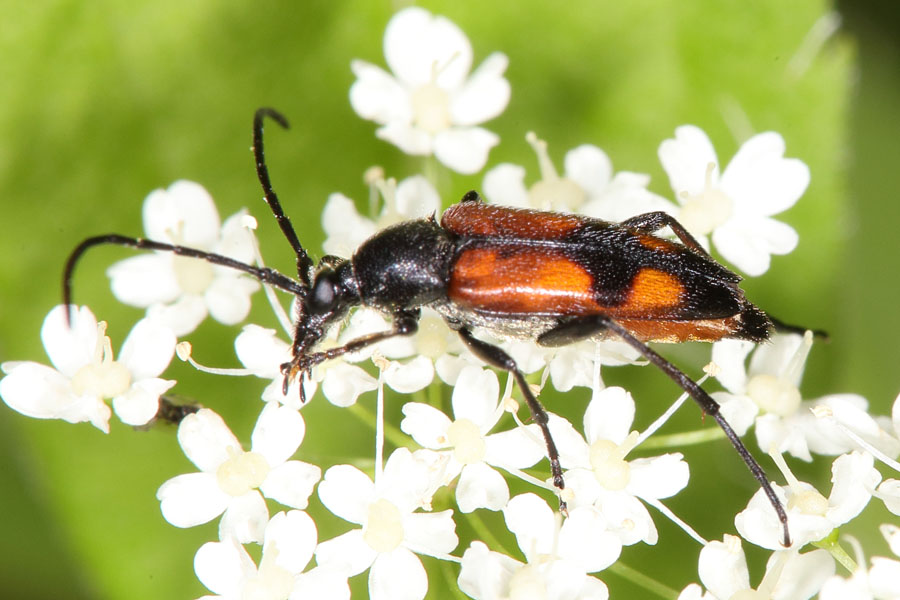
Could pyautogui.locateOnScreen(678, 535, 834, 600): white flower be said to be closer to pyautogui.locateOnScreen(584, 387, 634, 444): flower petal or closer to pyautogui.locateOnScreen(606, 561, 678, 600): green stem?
pyautogui.locateOnScreen(606, 561, 678, 600): green stem

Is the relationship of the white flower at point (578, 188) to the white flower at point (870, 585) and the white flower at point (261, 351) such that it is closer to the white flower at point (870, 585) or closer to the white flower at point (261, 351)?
the white flower at point (261, 351)

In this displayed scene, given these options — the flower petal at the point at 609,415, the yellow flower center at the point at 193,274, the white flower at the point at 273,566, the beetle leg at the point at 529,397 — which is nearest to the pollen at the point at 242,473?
the white flower at the point at 273,566

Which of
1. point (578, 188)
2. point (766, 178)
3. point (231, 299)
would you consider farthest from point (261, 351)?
point (766, 178)

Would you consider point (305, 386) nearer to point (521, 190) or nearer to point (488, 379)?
point (488, 379)

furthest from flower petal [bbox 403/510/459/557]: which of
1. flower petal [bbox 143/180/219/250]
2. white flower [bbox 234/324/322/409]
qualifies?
flower petal [bbox 143/180/219/250]

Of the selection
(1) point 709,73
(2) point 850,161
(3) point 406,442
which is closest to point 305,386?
(3) point 406,442

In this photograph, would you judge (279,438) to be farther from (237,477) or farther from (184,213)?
(184,213)

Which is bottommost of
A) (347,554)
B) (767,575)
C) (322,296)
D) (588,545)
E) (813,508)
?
(767,575)
